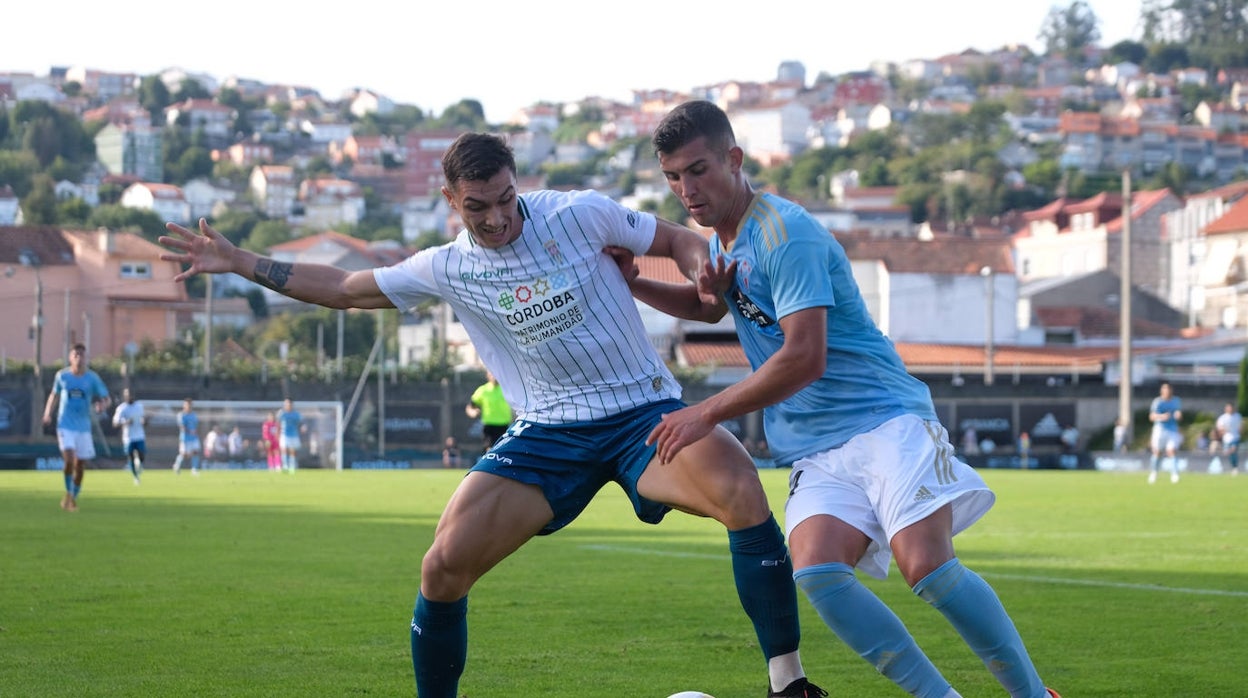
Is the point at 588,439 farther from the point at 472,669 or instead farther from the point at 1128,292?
the point at 1128,292

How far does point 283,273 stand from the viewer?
7.01 metres

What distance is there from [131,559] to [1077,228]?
365ft

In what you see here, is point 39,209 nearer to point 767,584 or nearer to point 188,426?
point 188,426

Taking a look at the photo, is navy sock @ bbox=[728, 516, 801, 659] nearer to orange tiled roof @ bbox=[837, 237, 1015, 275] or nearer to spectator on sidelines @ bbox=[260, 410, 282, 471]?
spectator on sidelines @ bbox=[260, 410, 282, 471]

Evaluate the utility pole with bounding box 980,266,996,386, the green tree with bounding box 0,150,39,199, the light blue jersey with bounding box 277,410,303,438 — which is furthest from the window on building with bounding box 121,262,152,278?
the green tree with bounding box 0,150,39,199

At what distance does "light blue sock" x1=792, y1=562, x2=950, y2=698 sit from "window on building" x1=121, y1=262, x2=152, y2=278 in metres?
88.3

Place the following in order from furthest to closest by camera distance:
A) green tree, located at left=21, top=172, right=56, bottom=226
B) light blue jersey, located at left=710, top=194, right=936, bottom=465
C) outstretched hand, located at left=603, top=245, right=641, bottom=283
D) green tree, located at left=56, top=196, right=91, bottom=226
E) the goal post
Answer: green tree, located at left=56, top=196, right=91, bottom=226
green tree, located at left=21, top=172, right=56, bottom=226
the goal post
outstretched hand, located at left=603, top=245, right=641, bottom=283
light blue jersey, located at left=710, top=194, right=936, bottom=465

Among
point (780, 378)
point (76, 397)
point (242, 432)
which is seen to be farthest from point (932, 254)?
point (780, 378)

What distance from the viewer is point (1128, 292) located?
152 feet

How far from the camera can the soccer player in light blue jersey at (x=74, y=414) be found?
2084 centimetres

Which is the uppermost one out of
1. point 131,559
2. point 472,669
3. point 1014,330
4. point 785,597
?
point 785,597

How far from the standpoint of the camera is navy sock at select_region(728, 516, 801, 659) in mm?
6105

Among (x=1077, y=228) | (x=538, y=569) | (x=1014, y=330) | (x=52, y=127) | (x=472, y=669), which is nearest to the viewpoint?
(x=472, y=669)

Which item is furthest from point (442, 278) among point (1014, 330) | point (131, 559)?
point (1014, 330)
